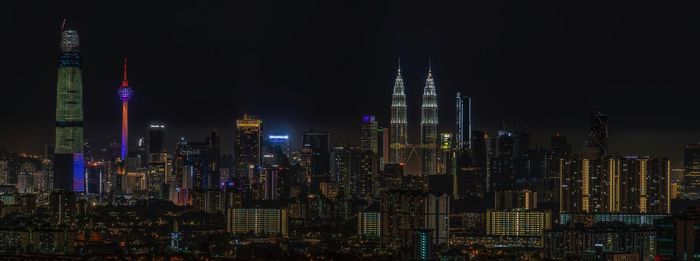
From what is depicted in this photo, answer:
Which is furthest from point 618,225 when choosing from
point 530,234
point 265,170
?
point 265,170

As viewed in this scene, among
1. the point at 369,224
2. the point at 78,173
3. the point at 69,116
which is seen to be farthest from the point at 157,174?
the point at 369,224

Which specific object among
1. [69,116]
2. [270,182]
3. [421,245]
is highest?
[69,116]

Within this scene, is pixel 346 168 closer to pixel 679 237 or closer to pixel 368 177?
pixel 368 177

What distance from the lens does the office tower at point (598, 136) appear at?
141ft

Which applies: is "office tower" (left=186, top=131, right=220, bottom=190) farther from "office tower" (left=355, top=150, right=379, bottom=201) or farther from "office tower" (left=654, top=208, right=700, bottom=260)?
"office tower" (left=654, top=208, right=700, bottom=260)

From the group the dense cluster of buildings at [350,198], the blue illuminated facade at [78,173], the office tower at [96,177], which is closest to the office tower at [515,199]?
the dense cluster of buildings at [350,198]

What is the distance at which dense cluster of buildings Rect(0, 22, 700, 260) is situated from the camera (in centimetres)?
3381

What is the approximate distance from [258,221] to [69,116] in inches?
457

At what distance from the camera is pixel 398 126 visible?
5147cm

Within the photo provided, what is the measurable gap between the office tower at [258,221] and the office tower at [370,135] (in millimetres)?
8800

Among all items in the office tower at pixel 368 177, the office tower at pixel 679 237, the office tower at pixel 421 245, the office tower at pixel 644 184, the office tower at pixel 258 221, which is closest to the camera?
the office tower at pixel 679 237

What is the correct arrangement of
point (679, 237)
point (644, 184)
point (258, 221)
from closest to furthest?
1. point (679, 237)
2. point (258, 221)
3. point (644, 184)

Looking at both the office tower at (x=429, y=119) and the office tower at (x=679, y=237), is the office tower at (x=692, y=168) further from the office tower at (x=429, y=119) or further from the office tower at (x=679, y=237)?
the office tower at (x=679, y=237)

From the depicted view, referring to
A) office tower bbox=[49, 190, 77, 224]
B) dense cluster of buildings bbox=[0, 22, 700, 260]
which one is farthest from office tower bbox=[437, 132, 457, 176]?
office tower bbox=[49, 190, 77, 224]
